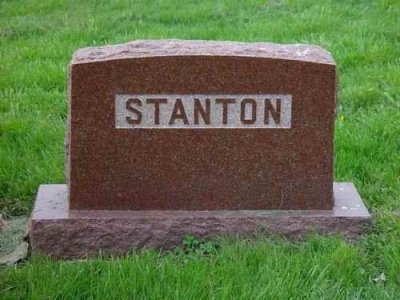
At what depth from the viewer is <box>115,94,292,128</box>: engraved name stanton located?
15.4ft

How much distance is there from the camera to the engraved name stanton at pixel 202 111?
4.68 metres

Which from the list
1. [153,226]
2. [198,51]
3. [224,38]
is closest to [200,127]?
[198,51]

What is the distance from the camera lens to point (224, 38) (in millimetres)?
8445

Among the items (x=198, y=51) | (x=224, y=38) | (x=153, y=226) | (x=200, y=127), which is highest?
(x=198, y=51)

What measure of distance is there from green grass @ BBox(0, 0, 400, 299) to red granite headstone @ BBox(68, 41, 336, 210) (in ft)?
1.00

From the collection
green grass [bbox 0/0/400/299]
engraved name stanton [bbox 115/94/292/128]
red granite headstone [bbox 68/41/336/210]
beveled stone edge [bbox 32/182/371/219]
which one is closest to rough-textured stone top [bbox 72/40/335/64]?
red granite headstone [bbox 68/41/336/210]

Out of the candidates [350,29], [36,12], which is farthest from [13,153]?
[36,12]

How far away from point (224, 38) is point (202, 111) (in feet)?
12.5

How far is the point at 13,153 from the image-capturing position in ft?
19.5

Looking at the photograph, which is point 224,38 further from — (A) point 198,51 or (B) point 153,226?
(B) point 153,226

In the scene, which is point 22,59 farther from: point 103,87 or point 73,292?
point 73,292

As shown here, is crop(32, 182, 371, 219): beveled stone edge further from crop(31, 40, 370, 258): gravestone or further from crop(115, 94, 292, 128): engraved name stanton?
crop(115, 94, 292, 128): engraved name stanton

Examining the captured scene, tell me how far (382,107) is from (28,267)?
310cm

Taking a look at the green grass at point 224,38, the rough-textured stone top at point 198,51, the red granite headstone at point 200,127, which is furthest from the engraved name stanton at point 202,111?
the green grass at point 224,38
